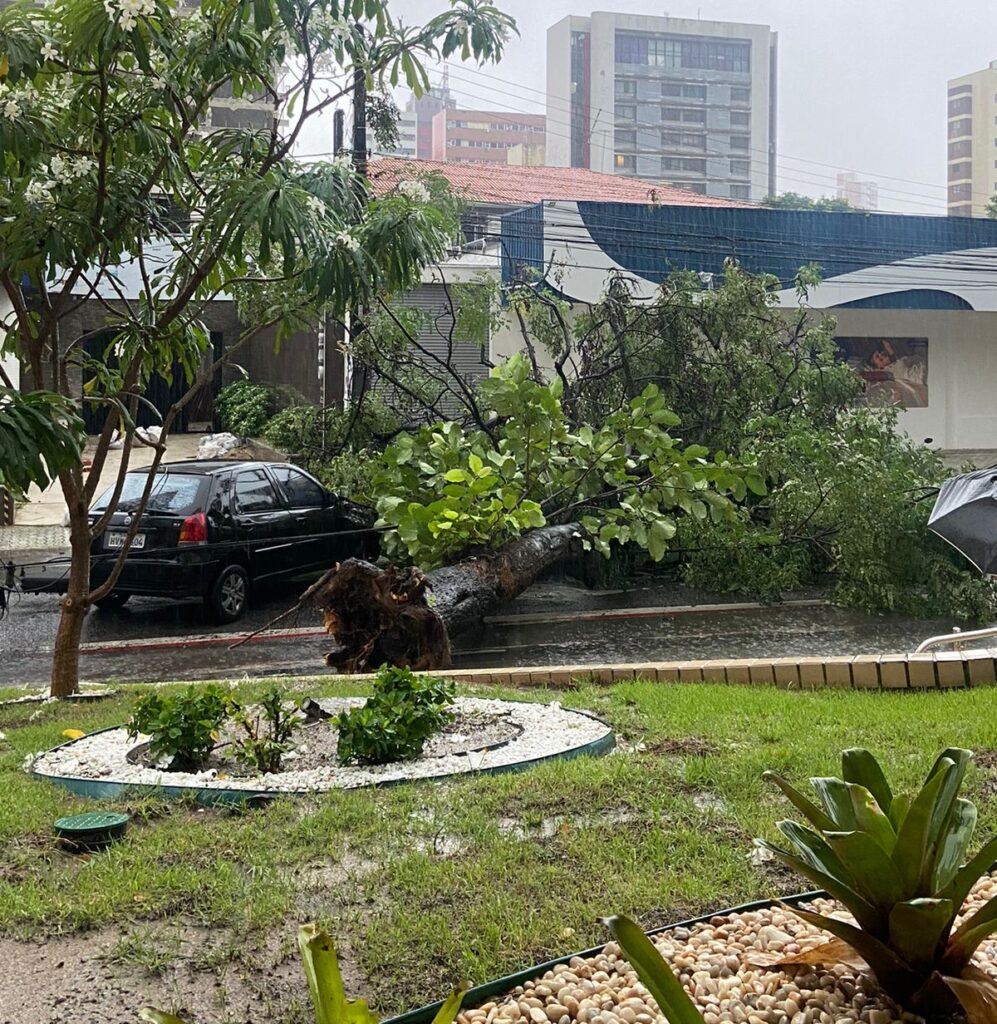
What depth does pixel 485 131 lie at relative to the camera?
515 feet

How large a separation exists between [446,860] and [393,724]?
1455 mm

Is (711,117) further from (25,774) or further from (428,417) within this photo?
(25,774)

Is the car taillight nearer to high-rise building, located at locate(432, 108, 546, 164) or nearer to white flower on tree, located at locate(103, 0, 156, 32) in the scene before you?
white flower on tree, located at locate(103, 0, 156, 32)

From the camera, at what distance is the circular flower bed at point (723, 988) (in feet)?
9.45

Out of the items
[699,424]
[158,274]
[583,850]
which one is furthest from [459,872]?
[699,424]

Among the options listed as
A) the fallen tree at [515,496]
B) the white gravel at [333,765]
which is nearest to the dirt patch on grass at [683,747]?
the white gravel at [333,765]

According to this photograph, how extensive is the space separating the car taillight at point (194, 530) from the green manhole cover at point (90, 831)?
8630 millimetres

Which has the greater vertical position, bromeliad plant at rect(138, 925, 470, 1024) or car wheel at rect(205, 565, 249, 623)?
bromeliad plant at rect(138, 925, 470, 1024)

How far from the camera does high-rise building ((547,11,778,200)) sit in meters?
126

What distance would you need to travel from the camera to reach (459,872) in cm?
386

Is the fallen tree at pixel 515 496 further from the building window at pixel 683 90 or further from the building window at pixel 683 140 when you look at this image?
the building window at pixel 683 90

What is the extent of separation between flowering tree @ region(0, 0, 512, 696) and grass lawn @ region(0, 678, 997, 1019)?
95.7 inches

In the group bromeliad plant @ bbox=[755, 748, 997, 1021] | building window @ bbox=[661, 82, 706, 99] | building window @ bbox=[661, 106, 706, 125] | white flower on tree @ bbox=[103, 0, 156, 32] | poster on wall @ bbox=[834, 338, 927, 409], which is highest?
building window @ bbox=[661, 82, 706, 99]

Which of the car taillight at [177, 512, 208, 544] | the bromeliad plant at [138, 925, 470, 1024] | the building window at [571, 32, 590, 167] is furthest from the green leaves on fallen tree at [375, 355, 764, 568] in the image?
the building window at [571, 32, 590, 167]
